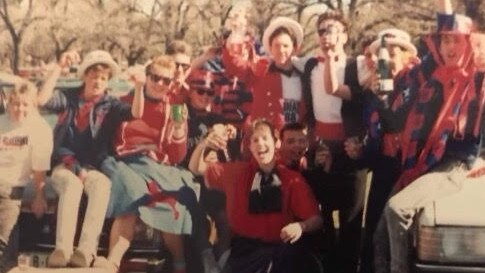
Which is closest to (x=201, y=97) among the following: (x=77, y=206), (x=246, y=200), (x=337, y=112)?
(x=246, y=200)

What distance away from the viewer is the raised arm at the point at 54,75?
426 centimetres

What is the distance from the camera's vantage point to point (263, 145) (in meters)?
4.22

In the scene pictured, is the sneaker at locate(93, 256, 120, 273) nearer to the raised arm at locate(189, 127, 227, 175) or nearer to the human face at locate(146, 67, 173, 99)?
the raised arm at locate(189, 127, 227, 175)

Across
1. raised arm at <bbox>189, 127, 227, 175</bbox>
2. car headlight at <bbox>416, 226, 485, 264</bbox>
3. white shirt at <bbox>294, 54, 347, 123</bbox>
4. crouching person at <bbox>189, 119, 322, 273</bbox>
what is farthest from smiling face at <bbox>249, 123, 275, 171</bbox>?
car headlight at <bbox>416, 226, 485, 264</bbox>

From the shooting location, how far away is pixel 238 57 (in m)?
4.20

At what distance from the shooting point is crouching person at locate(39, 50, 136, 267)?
4.28 meters

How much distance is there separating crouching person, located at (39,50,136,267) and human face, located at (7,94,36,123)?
64 millimetres

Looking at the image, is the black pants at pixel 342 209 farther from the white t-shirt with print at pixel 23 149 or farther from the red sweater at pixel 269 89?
the white t-shirt with print at pixel 23 149

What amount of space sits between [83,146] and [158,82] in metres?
0.47

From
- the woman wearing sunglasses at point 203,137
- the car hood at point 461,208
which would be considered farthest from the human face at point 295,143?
the car hood at point 461,208

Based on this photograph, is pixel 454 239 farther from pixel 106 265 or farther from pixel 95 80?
pixel 95 80

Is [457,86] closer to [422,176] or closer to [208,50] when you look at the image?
[422,176]

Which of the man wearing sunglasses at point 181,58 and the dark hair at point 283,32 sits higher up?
the dark hair at point 283,32

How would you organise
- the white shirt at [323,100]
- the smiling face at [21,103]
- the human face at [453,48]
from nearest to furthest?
1. the human face at [453,48]
2. the white shirt at [323,100]
3. the smiling face at [21,103]
